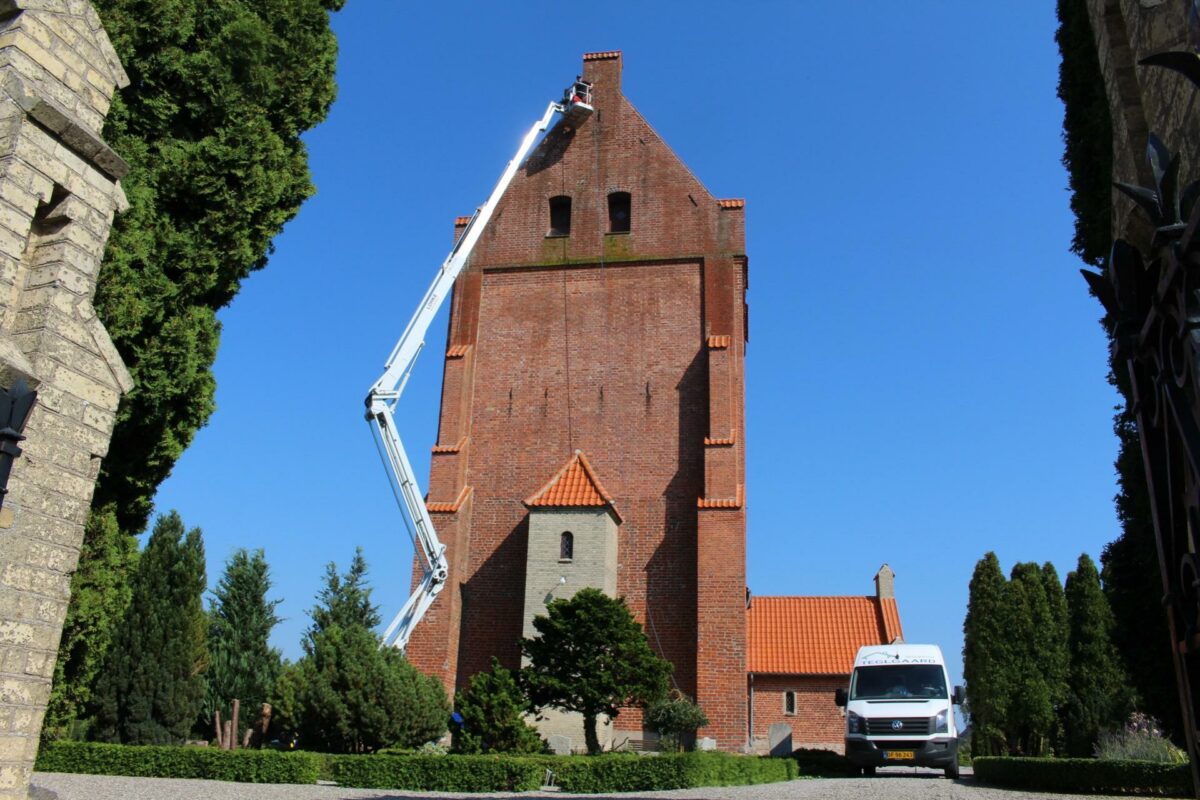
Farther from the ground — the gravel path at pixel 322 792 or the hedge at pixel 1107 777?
the hedge at pixel 1107 777

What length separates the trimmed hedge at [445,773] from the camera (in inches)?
506

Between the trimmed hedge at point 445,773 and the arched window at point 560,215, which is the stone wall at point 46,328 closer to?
the trimmed hedge at point 445,773

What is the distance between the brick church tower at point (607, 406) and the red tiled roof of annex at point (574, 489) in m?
0.06

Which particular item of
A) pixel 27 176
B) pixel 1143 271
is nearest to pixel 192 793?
pixel 27 176

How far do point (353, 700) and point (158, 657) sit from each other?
10.9 meters

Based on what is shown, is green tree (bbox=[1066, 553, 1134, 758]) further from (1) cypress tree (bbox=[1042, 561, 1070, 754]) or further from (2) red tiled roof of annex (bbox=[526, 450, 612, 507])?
(2) red tiled roof of annex (bbox=[526, 450, 612, 507])

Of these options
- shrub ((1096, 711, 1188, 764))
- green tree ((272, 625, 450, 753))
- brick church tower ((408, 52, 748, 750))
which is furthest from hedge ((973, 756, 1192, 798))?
green tree ((272, 625, 450, 753))

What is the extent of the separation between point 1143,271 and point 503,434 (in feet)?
69.5

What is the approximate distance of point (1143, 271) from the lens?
296cm

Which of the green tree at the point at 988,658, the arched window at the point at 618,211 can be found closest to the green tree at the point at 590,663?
the arched window at the point at 618,211

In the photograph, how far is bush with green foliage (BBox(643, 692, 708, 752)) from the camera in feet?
61.5

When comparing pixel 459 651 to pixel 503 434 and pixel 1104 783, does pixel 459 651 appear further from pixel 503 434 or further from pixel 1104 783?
pixel 1104 783

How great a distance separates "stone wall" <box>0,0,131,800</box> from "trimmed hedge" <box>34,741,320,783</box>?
856 cm

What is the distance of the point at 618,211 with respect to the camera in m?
25.8
